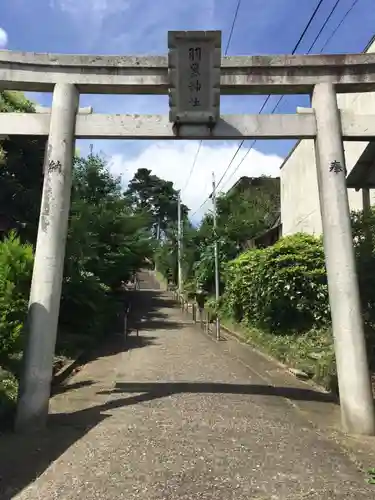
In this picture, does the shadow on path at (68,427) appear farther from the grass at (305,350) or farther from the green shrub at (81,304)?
the green shrub at (81,304)

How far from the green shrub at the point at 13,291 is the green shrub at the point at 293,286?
6.75 meters

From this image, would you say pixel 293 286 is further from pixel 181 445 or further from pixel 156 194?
pixel 156 194

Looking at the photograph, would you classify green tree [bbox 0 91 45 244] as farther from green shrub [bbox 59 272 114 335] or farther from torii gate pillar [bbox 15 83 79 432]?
torii gate pillar [bbox 15 83 79 432]

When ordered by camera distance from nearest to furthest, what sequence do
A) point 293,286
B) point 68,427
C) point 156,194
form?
1. point 68,427
2. point 293,286
3. point 156,194

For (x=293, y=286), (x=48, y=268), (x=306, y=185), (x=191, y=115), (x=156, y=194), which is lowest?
(x=48, y=268)

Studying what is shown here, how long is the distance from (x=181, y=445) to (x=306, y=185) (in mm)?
13706

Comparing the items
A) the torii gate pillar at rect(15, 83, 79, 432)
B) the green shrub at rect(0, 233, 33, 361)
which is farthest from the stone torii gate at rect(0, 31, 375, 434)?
the green shrub at rect(0, 233, 33, 361)

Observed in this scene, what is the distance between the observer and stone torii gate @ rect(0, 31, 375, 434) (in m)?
7.00

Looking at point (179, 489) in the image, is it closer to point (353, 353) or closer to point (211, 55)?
point (353, 353)

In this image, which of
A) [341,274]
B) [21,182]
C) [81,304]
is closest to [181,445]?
[341,274]

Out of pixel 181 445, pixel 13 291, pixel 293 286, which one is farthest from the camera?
pixel 293 286

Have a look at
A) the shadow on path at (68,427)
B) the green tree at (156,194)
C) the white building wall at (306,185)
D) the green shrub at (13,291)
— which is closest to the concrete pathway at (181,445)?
the shadow on path at (68,427)

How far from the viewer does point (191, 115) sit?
7.31 metres

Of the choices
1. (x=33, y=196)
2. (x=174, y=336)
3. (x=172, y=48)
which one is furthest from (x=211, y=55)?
(x=174, y=336)
